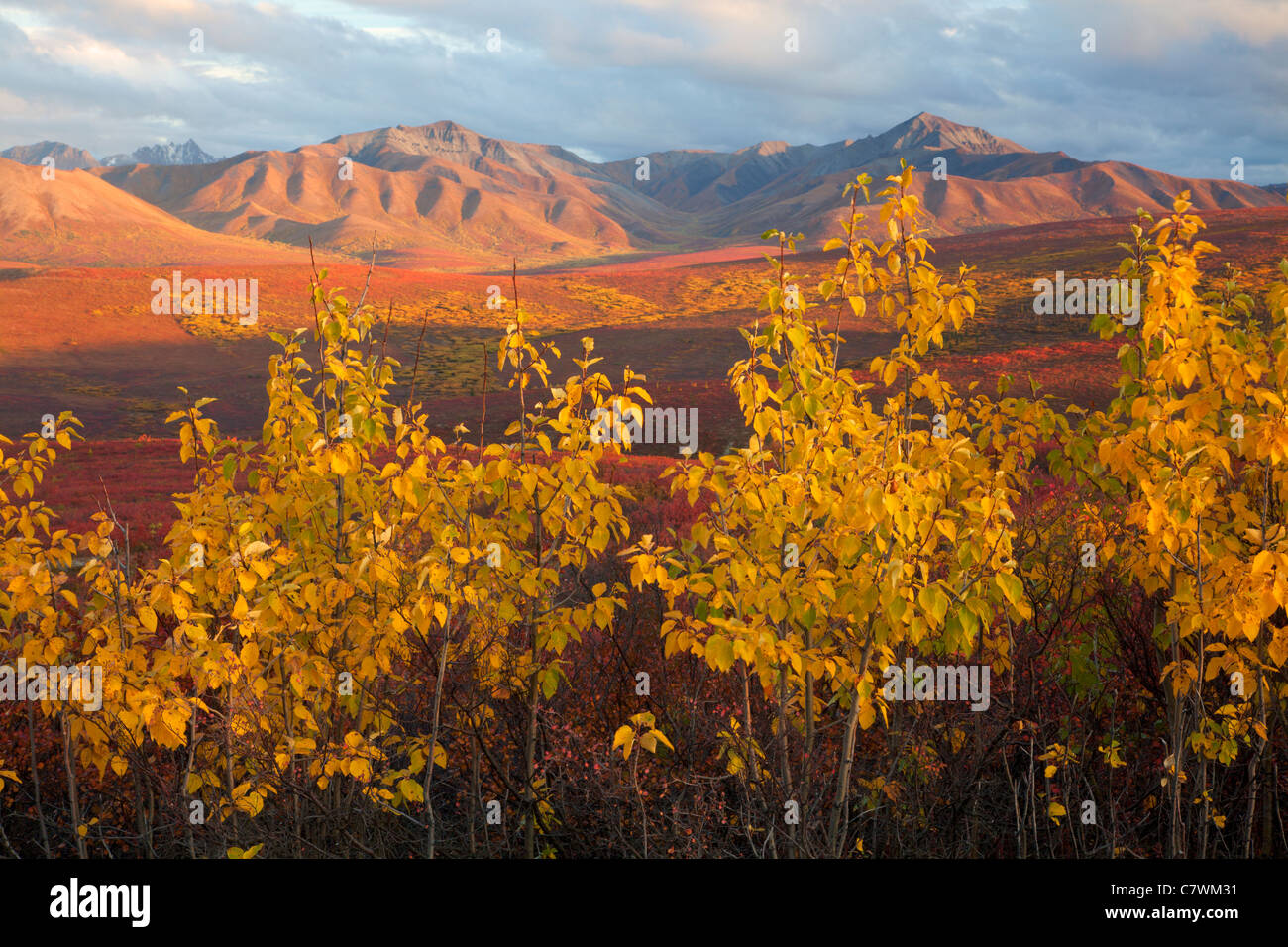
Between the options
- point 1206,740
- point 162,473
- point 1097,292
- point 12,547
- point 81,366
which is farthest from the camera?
point 81,366

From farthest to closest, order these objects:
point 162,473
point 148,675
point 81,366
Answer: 1. point 81,366
2. point 162,473
3. point 148,675

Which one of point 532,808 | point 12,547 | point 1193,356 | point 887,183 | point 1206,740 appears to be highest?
point 887,183

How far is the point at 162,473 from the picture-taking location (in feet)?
73.7

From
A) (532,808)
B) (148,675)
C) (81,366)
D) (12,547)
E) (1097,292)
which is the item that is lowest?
(532,808)

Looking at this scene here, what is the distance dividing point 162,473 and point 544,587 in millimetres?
21617

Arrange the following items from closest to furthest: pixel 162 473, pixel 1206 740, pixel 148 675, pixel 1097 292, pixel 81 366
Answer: pixel 148 675
pixel 1206 740
pixel 1097 292
pixel 162 473
pixel 81 366

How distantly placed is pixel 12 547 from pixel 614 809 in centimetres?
340

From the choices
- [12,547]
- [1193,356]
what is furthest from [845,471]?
[12,547]

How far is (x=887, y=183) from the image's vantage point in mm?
4320

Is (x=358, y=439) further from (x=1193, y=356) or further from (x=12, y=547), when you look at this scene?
(x=1193, y=356)

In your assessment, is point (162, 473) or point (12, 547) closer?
point (12, 547)

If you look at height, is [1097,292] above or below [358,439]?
above

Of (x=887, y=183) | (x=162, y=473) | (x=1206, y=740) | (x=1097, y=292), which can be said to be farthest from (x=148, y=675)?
(x=162, y=473)

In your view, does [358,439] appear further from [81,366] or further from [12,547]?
[81,366]
